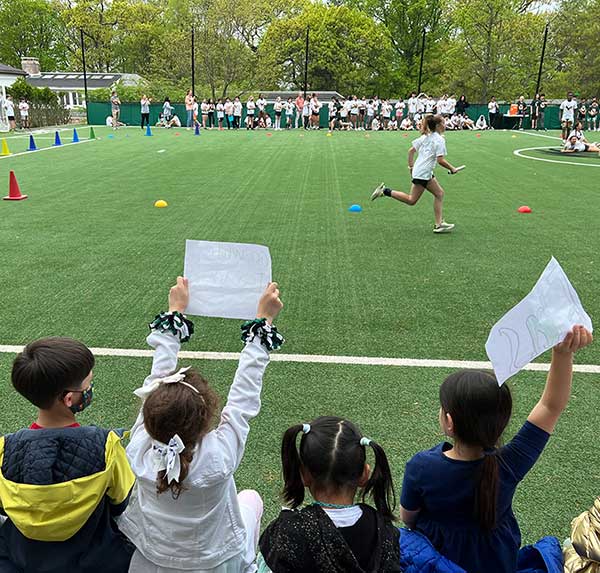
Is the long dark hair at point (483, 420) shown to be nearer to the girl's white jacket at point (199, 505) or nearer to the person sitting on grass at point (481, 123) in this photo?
the girl's white jacket at point (199, 505)

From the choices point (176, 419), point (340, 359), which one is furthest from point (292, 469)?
point (340, 359)

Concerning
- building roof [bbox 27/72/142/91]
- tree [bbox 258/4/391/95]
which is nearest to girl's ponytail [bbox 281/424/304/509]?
tree [bbox 258/4/391/95]

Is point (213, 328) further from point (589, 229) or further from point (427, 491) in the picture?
point (589, 229)

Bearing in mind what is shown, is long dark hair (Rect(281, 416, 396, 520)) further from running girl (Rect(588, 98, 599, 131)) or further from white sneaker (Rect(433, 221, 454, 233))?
running girl (Rect(588, 98, 599, 131))

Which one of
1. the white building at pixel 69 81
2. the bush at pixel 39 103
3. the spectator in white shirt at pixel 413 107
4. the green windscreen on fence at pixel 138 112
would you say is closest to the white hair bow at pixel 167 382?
the spectator in white shirt at pixel 413 107

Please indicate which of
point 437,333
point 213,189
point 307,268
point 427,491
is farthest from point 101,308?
point 213,189

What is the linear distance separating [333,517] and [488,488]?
22.7 inches

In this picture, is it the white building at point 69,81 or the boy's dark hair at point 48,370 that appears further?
the white building at point 69,81

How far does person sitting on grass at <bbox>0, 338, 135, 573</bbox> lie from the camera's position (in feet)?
6.43

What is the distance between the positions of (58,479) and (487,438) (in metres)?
1.46

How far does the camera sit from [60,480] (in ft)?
6.46

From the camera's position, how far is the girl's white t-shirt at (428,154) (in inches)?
326

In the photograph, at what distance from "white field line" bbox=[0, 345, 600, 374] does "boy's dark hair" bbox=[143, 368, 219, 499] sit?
8.19ft

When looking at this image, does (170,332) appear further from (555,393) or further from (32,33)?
(32,33)
